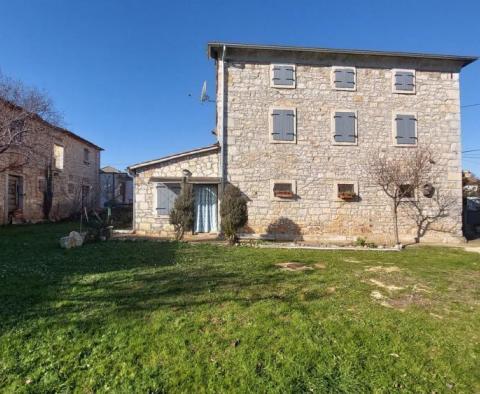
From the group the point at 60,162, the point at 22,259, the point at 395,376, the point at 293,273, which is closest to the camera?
the point at 395,376

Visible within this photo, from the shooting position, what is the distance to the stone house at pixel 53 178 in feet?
42.4

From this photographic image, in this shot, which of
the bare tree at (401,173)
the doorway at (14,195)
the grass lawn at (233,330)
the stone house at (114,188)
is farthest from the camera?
the stone house at (114,188)

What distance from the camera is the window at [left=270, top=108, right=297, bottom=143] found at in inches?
423

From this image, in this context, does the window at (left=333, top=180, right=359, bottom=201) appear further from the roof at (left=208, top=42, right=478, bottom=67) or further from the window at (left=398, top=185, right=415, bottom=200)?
the roof at (left=208, top=42, right=478, bottom=67)

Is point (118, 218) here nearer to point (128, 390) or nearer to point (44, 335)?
A: point (44, 335)

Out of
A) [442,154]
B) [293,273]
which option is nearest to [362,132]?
[442,154]

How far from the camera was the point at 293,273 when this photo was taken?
5.32 m

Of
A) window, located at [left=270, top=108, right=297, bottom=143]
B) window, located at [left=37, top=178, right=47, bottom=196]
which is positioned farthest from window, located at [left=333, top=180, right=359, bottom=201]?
window, located at [left=37, top=178, right=47, bottom=196]

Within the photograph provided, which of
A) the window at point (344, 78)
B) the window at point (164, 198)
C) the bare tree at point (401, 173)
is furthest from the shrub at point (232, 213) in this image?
the window at point (344, 78)

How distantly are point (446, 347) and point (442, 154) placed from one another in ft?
35.4

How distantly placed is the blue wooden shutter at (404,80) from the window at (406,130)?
1150mm

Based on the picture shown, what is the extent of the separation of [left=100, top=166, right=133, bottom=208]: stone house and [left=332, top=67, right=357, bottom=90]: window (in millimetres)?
18408

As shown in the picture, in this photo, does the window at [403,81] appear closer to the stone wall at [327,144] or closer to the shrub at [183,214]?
the stone wall at [327,144]

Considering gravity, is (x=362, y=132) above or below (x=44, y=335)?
above
